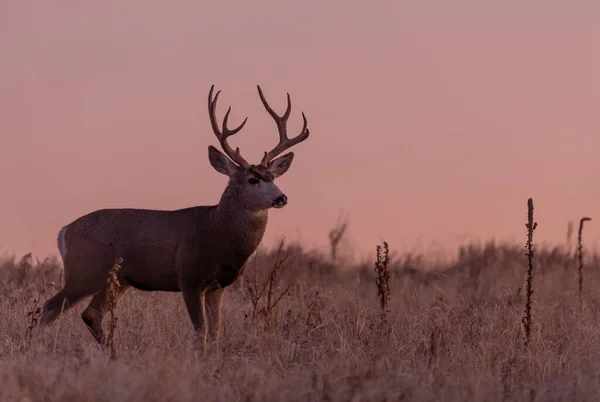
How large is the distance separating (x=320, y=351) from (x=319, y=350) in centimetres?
4

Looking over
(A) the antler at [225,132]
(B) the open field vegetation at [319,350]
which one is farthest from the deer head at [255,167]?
(B) the open field vegetation at [319,350]

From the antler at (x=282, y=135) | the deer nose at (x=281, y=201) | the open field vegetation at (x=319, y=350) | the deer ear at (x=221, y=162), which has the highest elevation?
the antler at (x=282, y=135)

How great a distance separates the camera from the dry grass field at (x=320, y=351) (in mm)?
6727

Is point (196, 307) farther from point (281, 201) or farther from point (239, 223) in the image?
point (281, 201)

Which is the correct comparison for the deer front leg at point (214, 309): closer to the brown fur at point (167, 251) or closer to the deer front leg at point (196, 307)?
the brown fur at point (167, 251)

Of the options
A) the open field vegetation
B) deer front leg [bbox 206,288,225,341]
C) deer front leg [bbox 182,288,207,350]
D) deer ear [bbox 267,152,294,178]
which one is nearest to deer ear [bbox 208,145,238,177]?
deer ear [bbox 267,152,294,178]

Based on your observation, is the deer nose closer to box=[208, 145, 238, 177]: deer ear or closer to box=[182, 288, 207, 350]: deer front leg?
box=[208, 145, 238, 177]: deer ear

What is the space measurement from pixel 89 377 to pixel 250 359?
172cm

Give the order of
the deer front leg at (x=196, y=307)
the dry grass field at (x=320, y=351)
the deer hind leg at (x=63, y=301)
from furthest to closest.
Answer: the deer hind leg at (x=63, y=301) < the deer front leg at (x=196, y=307) < the dry grass field at (x=320, y=351)

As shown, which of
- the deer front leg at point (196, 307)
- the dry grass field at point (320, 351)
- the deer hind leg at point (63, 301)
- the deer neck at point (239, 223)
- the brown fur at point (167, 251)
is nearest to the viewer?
the dry grass field at point (320, 351)

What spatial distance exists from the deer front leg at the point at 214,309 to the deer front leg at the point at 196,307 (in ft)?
0.62

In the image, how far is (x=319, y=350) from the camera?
8.61 m

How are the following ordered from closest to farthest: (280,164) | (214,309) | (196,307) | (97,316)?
(196,307), (214,309), (97,316), (280,164)

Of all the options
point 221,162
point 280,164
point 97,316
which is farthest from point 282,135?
point 97,316
